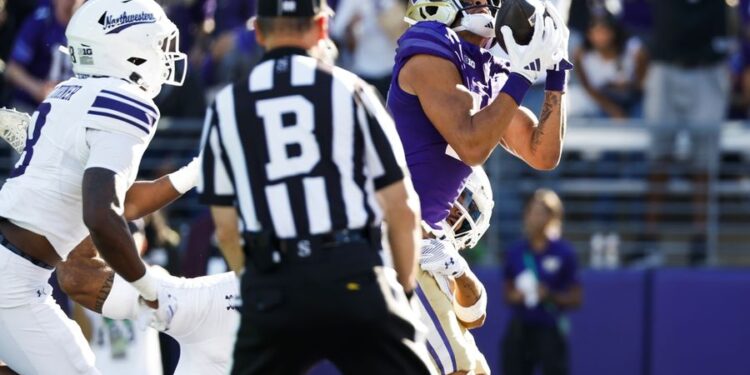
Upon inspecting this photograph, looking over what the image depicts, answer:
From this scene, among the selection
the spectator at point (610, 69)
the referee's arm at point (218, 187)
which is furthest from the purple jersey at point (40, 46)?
the referee's arm at point (218, 187)

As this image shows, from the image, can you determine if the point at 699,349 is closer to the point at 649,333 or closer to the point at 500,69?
the point at 649,333

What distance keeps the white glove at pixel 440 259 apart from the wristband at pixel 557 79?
749 mm

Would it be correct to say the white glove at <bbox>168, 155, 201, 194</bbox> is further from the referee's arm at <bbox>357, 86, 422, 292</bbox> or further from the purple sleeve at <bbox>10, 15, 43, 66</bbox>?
the purple sleeve at <bbox>10, 15, 43, 66</bbox>

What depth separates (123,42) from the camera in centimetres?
557

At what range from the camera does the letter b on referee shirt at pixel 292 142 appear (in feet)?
14.2

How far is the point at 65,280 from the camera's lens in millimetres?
5957

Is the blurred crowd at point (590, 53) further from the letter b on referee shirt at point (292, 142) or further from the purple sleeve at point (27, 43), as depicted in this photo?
the letter b on referee shirt at point (292, 142)

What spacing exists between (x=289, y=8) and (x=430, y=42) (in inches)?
45.4

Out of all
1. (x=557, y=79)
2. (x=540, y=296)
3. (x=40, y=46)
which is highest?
(x=40, y=46)

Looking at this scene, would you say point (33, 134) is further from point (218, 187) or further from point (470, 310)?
point (470, 310)

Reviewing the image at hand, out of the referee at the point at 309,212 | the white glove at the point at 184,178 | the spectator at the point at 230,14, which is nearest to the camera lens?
the referee at the point at 309,212

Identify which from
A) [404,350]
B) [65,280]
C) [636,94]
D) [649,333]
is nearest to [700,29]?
[636,94]

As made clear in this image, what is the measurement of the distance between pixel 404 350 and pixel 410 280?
304 millimetres

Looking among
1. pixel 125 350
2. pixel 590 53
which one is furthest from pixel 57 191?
pixel 590 53
